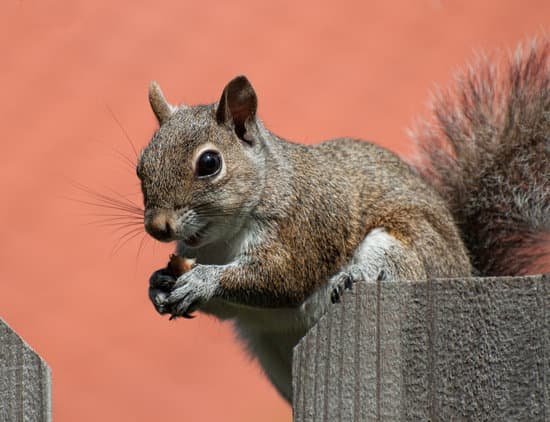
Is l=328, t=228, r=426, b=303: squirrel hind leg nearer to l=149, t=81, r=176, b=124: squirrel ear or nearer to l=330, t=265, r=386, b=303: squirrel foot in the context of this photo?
l=330, t=265, r=386, b=303: squirrel foot

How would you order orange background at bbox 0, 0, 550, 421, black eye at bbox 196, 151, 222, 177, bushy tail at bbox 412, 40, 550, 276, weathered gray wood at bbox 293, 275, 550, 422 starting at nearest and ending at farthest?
weathered gray wood at bbox 293, 275, 550, 422 < black eye at bbox 196, 151, 222, 177 < bushy tail at bbox 412, 40, 550, 276 < orange background at bbox 0, 0, 550, 421

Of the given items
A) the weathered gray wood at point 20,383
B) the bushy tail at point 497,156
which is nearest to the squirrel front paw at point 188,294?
the weathered gray wood at point 20,383

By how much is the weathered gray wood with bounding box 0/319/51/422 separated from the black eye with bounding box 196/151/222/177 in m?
0.67

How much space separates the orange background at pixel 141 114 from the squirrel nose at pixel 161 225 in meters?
0.89

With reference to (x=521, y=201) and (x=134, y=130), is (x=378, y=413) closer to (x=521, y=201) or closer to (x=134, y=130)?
(x=521, y=201)

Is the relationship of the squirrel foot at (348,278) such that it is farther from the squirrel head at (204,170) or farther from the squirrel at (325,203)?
the squirrel head at (204,170)

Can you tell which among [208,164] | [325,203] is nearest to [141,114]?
[325,203]

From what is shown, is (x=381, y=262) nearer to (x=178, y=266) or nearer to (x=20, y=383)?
(x=178, y=266)

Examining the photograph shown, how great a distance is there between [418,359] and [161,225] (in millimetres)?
643

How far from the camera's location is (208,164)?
1799mm

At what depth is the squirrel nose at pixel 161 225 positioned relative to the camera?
1649 millimetres

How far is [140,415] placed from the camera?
108 inches

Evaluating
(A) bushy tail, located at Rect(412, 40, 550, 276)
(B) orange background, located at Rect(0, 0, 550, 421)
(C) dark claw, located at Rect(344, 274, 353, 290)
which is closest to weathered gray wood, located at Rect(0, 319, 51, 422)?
(C) dark claw, located at Rect(344, 274, 353, 290)

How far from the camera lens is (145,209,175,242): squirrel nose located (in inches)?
64.9
